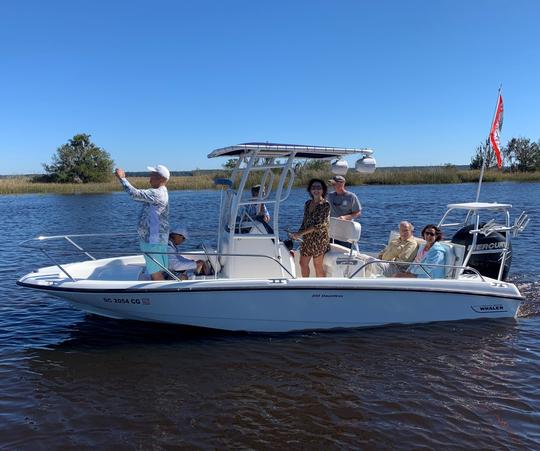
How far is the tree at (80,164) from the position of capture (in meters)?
59.9

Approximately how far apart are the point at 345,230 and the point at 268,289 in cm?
192

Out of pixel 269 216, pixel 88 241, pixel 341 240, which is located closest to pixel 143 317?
pixel 269 216

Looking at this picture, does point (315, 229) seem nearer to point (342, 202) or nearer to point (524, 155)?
point (342, 202)

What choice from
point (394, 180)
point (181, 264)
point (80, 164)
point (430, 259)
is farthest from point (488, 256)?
point (80, 164)

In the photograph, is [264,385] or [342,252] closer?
[264,385]

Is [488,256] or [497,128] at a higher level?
[497,128]

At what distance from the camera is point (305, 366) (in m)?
5.95

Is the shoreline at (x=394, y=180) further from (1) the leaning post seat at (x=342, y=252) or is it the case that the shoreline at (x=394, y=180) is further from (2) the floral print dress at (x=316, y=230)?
(2) the floral print dress at (x=316, y=230)

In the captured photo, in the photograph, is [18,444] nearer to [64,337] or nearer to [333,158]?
[64,337]

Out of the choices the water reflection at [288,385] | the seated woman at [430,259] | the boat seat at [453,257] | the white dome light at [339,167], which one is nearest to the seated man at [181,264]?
the water reflection at [288,385]

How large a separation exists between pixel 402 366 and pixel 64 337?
15.2ft

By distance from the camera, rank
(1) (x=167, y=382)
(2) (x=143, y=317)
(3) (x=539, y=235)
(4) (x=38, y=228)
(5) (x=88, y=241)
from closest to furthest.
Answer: (1) (x=167, y=382)
(2) (x=143, y=317)
(3) (x=539, y=235)
(5) (x=88, y=241)
(4) (x=38, y=228)

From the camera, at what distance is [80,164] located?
61.0 metres

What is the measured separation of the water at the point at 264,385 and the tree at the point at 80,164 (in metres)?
55.5
